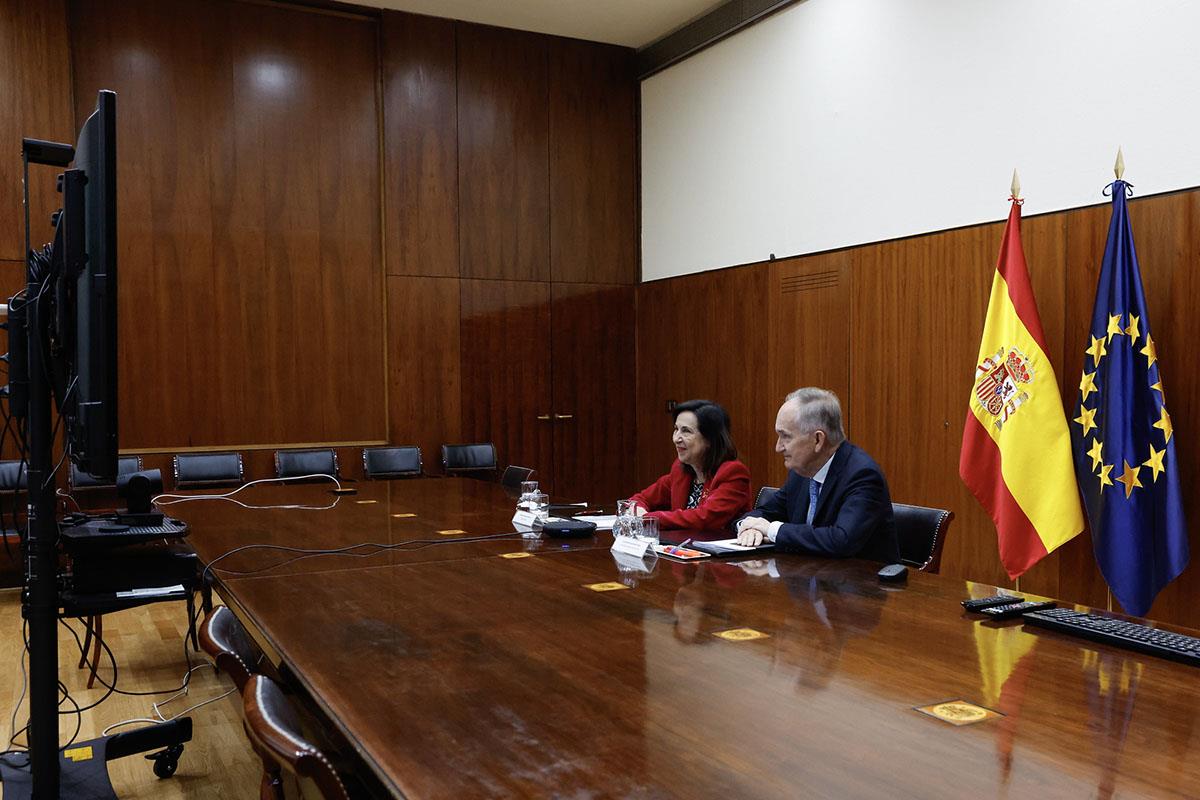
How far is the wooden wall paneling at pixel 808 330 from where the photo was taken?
6230 mm

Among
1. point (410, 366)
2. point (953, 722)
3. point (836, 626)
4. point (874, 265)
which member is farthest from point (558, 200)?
point (953, 722)

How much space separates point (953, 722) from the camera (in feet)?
5.16

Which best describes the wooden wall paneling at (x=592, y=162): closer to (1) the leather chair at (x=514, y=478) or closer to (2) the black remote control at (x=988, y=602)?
(1) the leather chair at (x=514, y=478)

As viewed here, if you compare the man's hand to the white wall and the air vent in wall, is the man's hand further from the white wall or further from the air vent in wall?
the air vent in wall

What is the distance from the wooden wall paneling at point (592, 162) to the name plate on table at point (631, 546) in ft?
16.9

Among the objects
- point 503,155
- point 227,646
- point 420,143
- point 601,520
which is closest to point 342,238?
point 420,143

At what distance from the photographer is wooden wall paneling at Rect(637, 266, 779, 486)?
Result: 6.99m

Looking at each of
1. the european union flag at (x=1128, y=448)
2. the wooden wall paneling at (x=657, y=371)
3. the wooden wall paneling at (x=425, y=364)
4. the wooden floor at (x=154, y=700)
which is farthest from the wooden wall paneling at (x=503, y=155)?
the european union flag at (x=1128, y=448)

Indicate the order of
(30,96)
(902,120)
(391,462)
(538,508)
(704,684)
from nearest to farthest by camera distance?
(704,684) → (538,508) → (902,120) → (30,96) → (391,462)

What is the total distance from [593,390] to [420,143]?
244 cm

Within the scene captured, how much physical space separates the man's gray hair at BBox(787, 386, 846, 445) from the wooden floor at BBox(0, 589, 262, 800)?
2153mm

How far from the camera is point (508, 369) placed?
7938mm

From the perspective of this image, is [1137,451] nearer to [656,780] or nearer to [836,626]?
[836,626]

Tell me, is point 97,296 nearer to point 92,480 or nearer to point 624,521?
point 624,521
